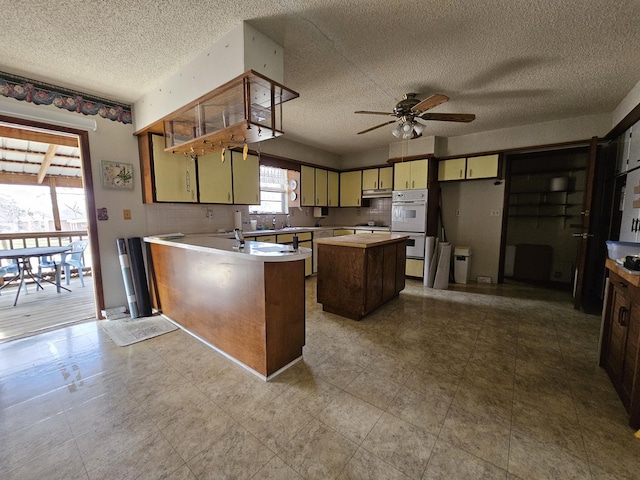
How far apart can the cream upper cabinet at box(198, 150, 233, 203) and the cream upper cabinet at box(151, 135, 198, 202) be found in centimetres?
10

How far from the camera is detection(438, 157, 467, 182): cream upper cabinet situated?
175 inches

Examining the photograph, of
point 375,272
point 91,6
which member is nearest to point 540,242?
point 375,272

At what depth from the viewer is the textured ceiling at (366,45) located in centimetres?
167

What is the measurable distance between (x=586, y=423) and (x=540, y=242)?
4350 mm

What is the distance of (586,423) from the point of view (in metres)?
1.53

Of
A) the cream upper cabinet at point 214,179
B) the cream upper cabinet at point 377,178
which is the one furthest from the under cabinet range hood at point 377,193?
the cream upper cabinet at point 214,179

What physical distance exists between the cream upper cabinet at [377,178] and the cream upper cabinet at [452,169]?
94 cm

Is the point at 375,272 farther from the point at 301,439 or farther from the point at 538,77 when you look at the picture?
the point at 538,77

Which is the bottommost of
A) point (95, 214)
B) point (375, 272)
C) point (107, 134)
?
point (375, 272)

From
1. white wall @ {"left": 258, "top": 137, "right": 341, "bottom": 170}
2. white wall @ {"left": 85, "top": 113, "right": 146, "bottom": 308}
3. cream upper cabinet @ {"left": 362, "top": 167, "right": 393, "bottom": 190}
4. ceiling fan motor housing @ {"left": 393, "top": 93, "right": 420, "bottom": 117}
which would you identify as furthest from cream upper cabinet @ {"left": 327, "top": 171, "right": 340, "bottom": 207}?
white wall @ {"left": 85, "top": 113, "right": 146, "bottom": 308}

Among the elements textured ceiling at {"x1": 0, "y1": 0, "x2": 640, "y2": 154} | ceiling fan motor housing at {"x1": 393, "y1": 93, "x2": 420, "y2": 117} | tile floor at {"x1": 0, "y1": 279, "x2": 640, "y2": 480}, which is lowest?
tile floor at {"x1": 0, "y1": 279, "x2": 640, "y2": 480}

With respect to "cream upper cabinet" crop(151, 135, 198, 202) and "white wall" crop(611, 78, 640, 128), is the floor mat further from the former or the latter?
"white wall" crop(611, 78, 640, 128)

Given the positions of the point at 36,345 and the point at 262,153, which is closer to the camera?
the point at 36,345

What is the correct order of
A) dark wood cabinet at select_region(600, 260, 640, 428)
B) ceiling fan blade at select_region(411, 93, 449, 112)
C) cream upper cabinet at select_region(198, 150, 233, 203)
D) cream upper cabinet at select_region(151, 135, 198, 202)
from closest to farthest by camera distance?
1. dark wood cabinet at select_region(600, 260, 640, 428)
2. ceiling fan blade at select_region(411, 93, 449, 112)
3. cream upper cabinet at select_region(151, 135, 198, 202)
4. cream upper cabinet at select_region(198, 150, 233, 203)
